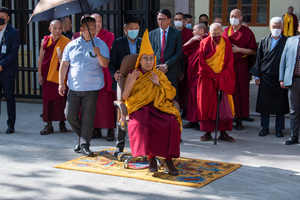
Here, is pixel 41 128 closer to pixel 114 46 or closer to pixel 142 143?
pixel 114 46

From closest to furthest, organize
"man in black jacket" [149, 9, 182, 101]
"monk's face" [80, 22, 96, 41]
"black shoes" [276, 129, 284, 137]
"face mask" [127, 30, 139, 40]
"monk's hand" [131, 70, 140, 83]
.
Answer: "monk's hand" [131, 70, 140, 83]
"monk's face" [80, 22, 96, 41]
"face mask" [127, 30, 139, 40]
"man in black jacket" [149, 9, 182, 101]
"black shoes" [276, 129, 284, 137]

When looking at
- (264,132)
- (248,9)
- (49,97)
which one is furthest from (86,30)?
(248,9)

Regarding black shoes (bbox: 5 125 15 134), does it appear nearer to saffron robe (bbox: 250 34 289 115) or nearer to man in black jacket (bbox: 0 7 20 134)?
man in black jacket (bbox: 0 7 20 134)

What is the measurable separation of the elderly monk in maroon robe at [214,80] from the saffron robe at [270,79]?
2.32 ft

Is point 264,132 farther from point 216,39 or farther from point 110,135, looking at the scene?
point 110,135

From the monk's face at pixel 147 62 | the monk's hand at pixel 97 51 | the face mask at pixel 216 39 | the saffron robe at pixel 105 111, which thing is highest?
the face mask at pixel 216 39

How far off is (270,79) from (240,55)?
73 cm

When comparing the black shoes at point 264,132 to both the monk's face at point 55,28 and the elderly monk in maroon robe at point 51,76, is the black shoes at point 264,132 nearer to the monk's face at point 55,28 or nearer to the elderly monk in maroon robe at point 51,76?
the elderly monk in maroon robe at point 51,76

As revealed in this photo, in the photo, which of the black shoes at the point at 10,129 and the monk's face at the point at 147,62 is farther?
the black shoes at the point at 10,129

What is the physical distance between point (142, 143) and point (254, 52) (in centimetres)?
346

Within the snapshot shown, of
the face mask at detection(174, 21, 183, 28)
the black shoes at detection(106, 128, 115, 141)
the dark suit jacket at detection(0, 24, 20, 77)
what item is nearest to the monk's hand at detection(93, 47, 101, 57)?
the black shoes at detection(106, 128, 115, 141)

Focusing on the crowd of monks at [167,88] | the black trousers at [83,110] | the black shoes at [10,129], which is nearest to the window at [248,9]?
the crowd of monks at [167,88]

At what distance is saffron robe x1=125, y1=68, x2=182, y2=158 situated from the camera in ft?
14.5

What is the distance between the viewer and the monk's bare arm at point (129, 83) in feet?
15.1
